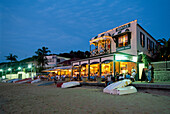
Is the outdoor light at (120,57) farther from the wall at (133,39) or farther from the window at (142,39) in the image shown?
the window at (142,39)

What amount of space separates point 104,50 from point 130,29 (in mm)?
4374

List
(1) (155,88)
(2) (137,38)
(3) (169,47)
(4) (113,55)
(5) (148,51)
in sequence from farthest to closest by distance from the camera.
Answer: (5) (148,51)
(2) (137,38)
(3) (169,47)
(4) (113,55)
(1) (155,88)

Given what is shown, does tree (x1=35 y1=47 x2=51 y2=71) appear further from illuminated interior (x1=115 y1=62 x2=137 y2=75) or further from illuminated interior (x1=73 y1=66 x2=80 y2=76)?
illuminated interior (x1=115 y1=62 x2=137 y2=75)

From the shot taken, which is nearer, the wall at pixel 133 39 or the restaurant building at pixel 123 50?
the restaurant building at pixel 123 50

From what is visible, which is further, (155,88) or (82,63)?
(82,63)

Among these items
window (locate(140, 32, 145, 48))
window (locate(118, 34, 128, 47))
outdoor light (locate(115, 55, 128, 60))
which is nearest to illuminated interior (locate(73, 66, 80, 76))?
window (locate(118, 34, 128, 47))

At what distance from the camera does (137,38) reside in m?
15.1

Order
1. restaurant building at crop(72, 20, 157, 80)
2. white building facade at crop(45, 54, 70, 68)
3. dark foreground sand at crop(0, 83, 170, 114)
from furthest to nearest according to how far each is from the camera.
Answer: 1. white building facade at crop(45, 54, 70, 68)
2. restaurant building at crop(72, 20, 157, 80)
3. dark foreground sand at crop(0, 83, 170, 114)

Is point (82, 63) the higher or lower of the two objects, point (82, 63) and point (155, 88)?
the higher

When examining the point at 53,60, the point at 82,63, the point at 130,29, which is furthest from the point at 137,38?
the point at 53,60

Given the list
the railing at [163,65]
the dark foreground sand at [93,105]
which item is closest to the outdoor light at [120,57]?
the railing at [163,65]

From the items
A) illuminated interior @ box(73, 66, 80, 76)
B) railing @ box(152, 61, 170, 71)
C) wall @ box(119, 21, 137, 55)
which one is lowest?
illuminated interior @ box(73, 66, 80, 76)

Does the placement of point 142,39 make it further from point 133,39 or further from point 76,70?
point 76,70

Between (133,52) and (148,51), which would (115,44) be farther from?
(148,51)
